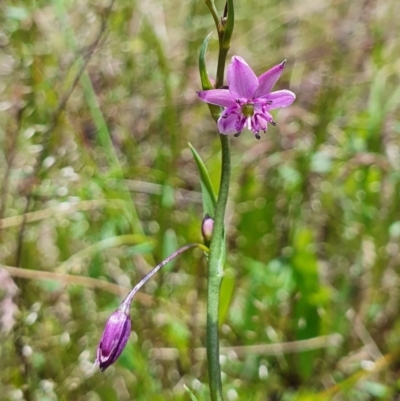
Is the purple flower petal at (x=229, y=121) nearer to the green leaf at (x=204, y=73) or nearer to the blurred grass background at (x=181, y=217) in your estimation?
the green leaf at (x=204, y=73)

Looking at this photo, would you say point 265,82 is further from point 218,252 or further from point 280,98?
point 218,252

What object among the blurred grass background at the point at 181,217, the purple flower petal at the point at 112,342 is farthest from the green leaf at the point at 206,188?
the blurred grass background at the point at 181,217

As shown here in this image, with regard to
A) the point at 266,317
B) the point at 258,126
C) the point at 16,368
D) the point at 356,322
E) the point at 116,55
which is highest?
the point at 258,126

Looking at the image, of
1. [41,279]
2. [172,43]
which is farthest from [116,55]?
[41,279]

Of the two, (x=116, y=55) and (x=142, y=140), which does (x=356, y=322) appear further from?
(x=116, y=55)

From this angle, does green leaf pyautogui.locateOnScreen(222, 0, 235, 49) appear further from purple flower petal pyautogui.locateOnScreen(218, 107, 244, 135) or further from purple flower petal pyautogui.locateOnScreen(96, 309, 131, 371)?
purple flower petal pyautogui.locateOnScreen(96, 309, 131, 371)

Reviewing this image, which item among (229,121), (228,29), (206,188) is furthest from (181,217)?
(228,29)

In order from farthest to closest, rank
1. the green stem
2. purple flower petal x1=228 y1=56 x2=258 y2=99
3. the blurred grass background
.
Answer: the blurred grass background → purple flower petal x1=228 y1=56 x2=258 y2=99 → the green stem

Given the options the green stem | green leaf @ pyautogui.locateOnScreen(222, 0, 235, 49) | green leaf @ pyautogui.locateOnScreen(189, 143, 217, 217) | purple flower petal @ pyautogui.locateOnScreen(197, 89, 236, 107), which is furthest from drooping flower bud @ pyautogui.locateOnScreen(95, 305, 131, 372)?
green leaf @ pyautogui.locateOnScreen(222, 0, 235, 49)
